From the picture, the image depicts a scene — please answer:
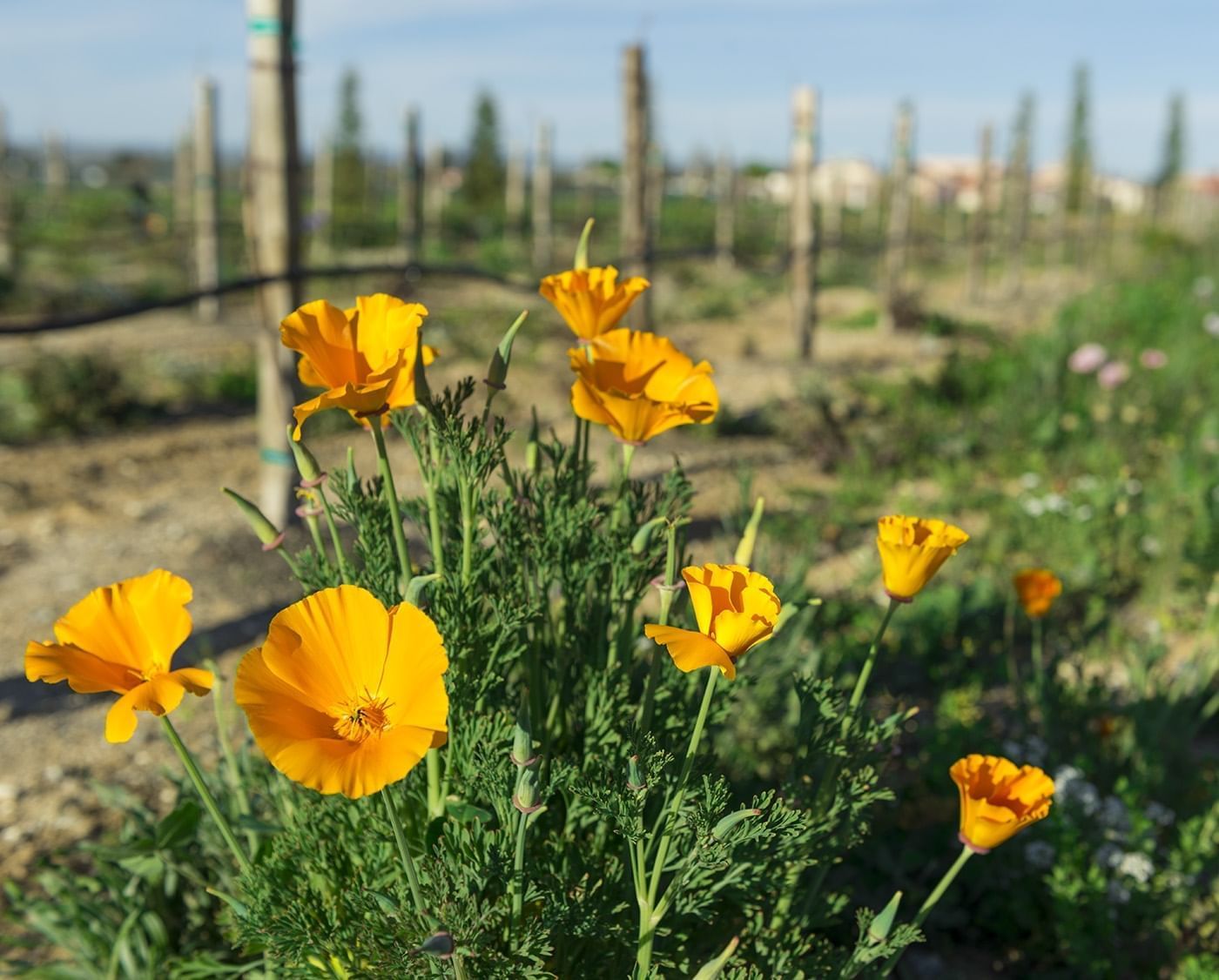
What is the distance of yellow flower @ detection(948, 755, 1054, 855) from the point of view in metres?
1.34

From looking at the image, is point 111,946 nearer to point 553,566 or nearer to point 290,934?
point 290,934

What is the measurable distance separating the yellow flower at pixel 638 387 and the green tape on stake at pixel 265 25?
2799 millimetres

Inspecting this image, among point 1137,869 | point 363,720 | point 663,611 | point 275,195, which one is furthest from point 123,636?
point 275,195

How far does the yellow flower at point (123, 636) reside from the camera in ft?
3.71

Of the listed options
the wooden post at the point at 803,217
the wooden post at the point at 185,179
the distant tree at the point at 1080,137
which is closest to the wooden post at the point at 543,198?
the wooden post at the point at 185,179

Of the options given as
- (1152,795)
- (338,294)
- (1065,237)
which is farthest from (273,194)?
(1065,237)

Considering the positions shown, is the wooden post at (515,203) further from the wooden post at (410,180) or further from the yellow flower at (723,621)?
the yellow flower at (723,621)

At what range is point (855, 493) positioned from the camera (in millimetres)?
5051

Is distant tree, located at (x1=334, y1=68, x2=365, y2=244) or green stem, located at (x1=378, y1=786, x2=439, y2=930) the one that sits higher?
distant tree, located at (x1=334, y1=68, x2=365, y2=244)

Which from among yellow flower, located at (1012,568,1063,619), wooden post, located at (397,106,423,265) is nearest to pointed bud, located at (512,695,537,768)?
yellow flower, located at (1012,568,1063,619)

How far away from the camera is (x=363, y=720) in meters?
1.06

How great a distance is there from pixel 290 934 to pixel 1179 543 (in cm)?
365

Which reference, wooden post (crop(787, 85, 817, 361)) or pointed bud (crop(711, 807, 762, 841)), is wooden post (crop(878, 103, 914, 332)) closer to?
wooden post (crop(787, 85, 817, 361))

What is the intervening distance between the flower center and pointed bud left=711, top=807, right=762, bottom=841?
368 millimetres
